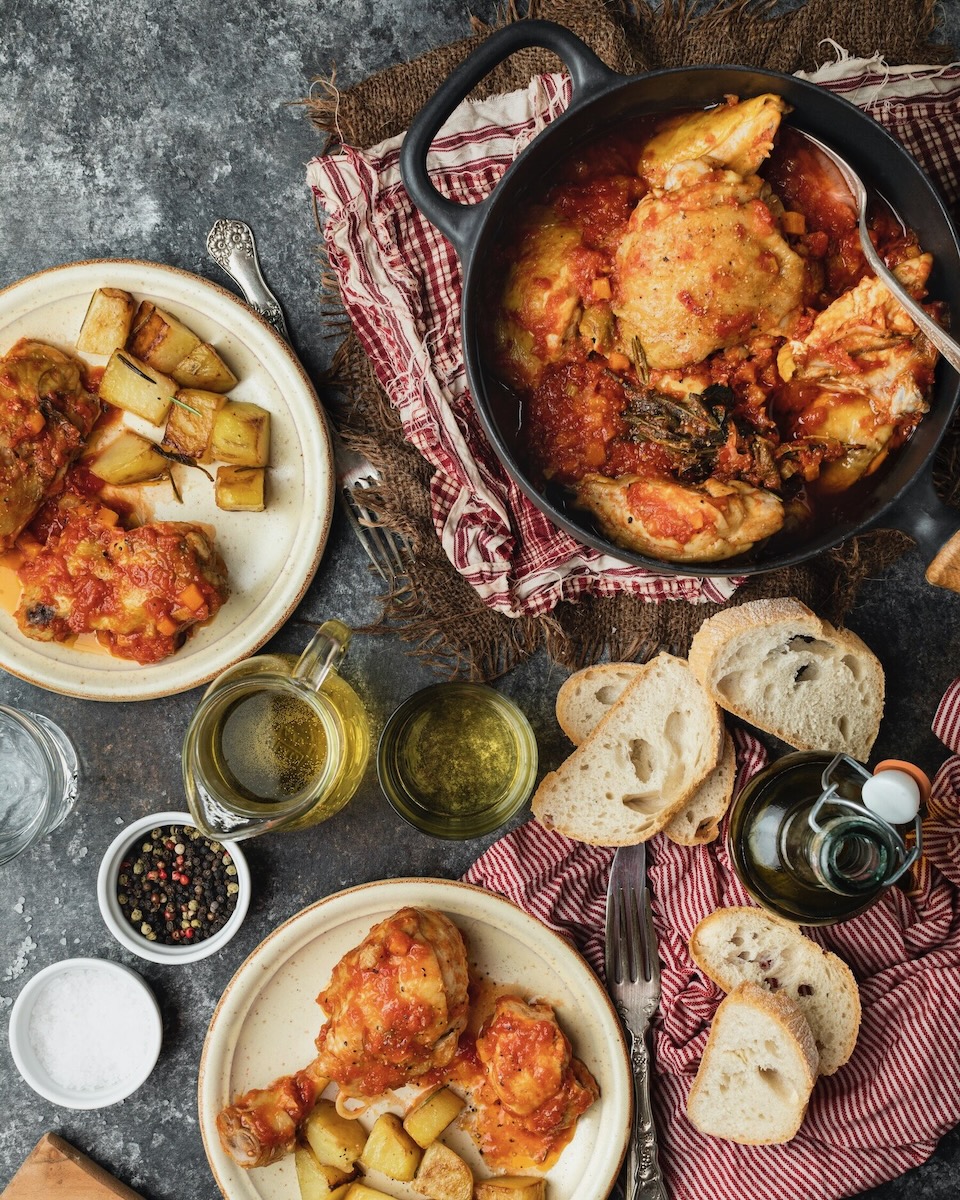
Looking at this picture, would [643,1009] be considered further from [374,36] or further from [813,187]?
[374,36]

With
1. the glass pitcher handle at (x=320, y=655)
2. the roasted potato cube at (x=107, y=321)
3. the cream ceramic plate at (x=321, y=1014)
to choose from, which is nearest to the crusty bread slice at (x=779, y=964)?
the cream ceramic plate at (x=321, y=1014)

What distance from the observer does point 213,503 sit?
8.15 ft

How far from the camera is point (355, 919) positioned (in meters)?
2.54

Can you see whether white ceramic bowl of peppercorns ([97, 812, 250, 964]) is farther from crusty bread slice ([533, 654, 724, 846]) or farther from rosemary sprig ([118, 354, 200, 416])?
rosemary sprig ([118, 354, 200, 416])

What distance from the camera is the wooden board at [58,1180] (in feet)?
8.52

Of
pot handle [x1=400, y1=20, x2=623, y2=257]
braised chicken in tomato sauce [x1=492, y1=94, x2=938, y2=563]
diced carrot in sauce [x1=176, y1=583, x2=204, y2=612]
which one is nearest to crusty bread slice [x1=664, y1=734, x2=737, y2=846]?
braised chicken in tomato sauce [x1=492, y1=94, x2=938, y2=563]

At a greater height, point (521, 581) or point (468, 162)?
point (468, 162)

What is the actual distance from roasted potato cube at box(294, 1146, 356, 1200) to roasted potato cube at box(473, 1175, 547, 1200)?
34 centimetres

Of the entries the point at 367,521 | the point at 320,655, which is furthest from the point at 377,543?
the point at 320,655

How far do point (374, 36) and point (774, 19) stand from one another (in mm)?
971

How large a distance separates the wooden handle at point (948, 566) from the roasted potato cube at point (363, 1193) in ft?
6.47

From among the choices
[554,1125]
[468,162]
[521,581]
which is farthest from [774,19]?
[554,1125]

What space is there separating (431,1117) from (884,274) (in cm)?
220

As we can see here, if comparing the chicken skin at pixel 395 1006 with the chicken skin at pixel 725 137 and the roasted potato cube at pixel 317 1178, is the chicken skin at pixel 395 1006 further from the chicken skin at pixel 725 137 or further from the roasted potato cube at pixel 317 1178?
the chicken skin at pixel 725 137
